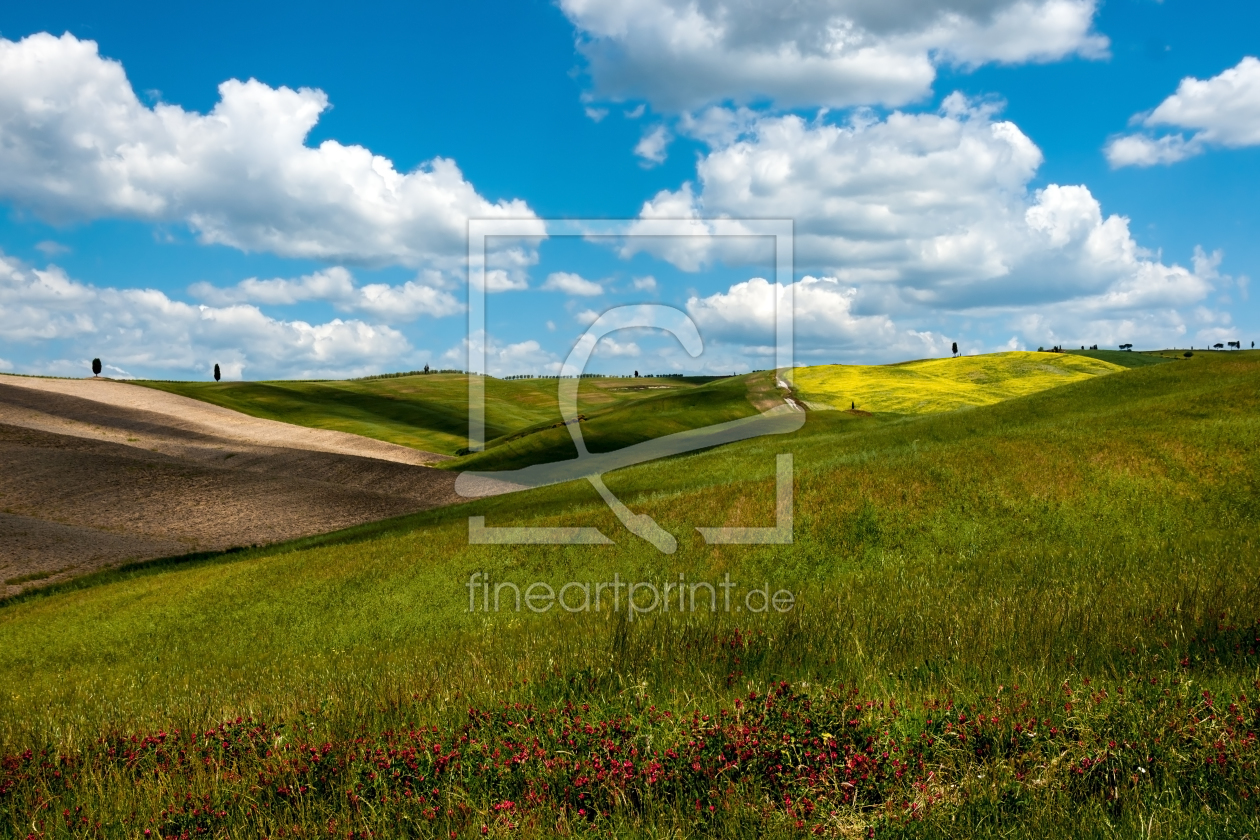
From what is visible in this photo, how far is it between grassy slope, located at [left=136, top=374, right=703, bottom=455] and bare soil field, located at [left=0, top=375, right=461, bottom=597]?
18.2 m

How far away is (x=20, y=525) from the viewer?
132ft

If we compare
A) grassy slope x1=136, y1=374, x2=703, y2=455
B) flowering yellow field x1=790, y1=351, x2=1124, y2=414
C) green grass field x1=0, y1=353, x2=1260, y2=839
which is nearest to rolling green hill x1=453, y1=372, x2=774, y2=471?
flowering yellow field x1=790, y1=351, x2=1124, y2=414

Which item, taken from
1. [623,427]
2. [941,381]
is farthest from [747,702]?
[941,381]

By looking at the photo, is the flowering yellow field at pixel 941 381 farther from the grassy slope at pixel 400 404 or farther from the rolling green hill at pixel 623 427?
the grassy slope at pixel 400 404

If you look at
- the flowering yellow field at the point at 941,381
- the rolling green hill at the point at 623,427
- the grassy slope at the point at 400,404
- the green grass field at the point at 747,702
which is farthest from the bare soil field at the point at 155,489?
the flowering yellow field at the point at 941,381

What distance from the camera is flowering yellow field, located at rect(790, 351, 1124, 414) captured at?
90188 millimetres

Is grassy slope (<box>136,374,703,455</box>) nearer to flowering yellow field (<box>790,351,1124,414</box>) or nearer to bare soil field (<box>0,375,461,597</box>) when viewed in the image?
bare soil field (<box>0,375,461,597</box>)

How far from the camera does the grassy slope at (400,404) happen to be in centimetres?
10788

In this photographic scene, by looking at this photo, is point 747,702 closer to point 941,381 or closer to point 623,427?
point 623,427

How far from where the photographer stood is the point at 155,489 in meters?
51.8

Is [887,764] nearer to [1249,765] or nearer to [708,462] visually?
[1249,765]

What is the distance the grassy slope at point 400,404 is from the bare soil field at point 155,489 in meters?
18.2

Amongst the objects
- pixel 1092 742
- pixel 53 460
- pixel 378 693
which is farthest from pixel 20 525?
pixel 1092 742

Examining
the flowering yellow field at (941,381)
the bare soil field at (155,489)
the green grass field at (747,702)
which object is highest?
the flowering yellow field at (941,381)
